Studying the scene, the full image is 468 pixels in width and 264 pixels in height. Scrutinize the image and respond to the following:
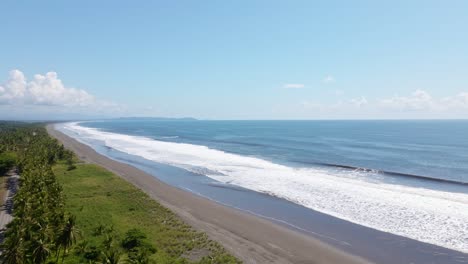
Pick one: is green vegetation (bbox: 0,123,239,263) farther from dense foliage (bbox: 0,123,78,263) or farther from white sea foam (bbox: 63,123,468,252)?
white sea foam (bbox: 63,123,468,252)

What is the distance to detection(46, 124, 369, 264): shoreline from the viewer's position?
3303 cm

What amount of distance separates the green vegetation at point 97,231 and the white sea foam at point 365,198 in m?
21.0

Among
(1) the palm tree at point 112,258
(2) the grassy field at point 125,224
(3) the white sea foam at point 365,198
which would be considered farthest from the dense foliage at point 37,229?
(3) the white sea foam at point 365,198

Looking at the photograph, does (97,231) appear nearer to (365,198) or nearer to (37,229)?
(37,229)

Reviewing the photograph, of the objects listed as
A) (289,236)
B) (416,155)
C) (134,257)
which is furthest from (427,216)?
(416,155)

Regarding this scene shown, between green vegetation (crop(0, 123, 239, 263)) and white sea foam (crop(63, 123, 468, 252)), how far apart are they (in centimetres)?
2103

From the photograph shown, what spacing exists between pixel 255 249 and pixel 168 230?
1130 centimetres

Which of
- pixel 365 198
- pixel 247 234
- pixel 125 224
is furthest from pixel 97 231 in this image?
pixel 365 198

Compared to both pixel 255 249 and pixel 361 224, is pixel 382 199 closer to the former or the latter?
pixel 361 224

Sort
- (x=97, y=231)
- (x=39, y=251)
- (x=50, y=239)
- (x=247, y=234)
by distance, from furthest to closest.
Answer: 1. (x=247, y=234)
2. (x=97, y=231)
3. (x=50, y=239)
4. (x=39, y=251)

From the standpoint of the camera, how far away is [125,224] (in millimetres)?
41969

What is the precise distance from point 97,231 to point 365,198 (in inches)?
1615

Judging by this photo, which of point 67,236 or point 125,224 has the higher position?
point 67,236

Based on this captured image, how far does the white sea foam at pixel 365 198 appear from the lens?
133 feet
